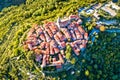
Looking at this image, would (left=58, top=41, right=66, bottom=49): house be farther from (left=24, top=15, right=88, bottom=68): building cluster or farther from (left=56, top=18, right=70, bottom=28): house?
(left=56, top=18, right=70, bottom=28): house

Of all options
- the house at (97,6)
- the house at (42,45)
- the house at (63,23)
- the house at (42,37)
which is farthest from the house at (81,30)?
the house at (97,6)

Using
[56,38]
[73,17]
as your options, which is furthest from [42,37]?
[73,17]

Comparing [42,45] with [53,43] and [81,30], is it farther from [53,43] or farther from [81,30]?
[81,30]

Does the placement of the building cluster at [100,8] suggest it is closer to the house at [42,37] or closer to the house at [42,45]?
the house at [42,37]

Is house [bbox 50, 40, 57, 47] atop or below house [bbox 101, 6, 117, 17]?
below

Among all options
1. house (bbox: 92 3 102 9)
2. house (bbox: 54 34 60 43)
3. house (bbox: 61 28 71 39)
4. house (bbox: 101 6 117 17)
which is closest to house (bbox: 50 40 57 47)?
house (bbox: 54 34 60 43)
